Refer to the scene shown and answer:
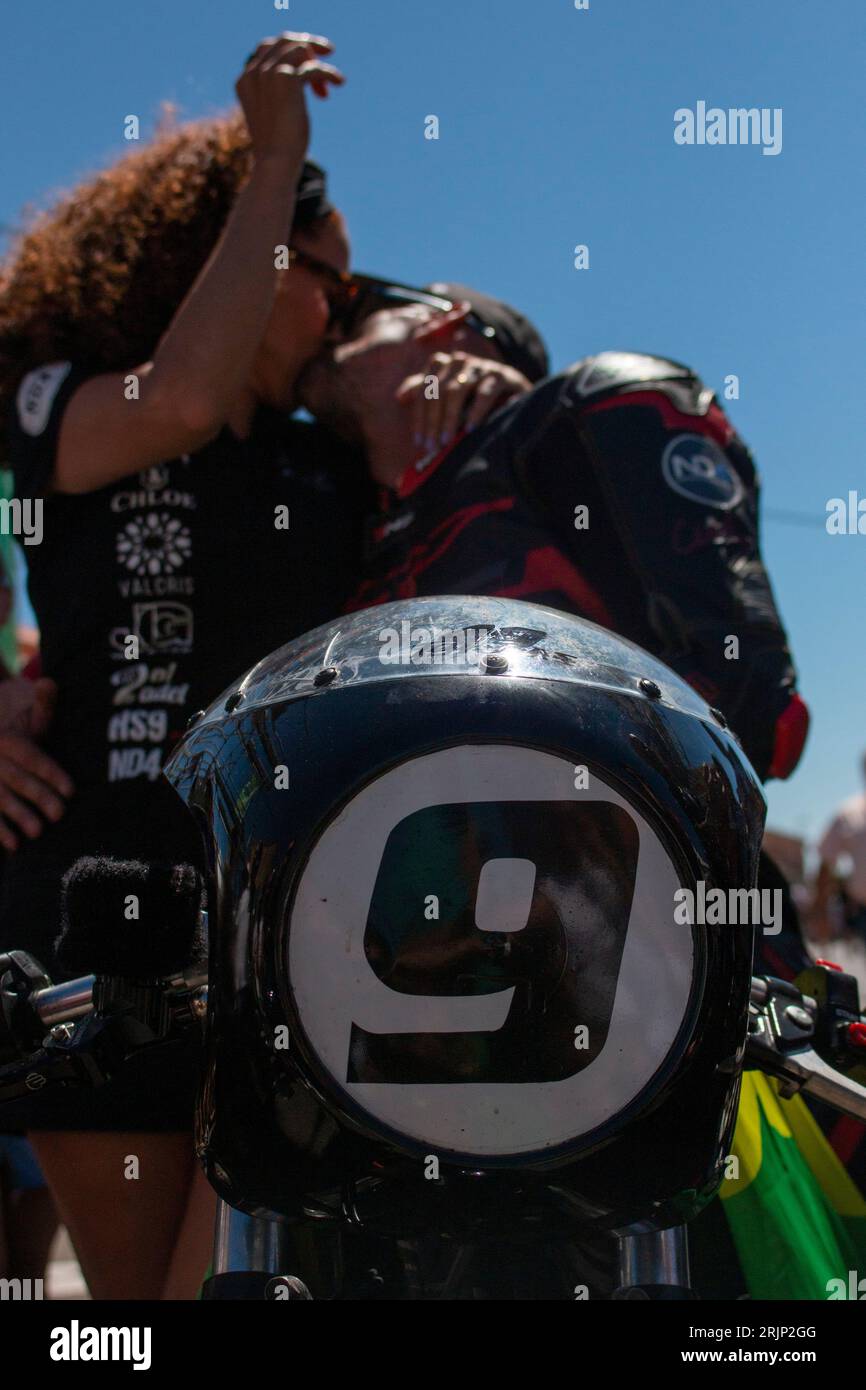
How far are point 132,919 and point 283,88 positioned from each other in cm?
139

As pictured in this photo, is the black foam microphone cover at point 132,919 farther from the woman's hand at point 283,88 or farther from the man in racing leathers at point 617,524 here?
the woman's hand at point 283,88

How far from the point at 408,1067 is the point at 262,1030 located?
→ 0.35 ft

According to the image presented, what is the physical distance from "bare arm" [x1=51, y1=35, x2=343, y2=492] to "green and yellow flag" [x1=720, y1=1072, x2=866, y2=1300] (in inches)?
44.7

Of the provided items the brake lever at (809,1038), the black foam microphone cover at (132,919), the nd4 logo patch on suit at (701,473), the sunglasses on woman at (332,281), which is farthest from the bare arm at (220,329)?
the brake lever at (809,1038)

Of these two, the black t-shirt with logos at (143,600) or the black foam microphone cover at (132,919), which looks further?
the black t-shirt with logos at (143,600)

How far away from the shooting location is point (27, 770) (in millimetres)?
1758

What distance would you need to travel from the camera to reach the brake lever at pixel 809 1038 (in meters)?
1.03

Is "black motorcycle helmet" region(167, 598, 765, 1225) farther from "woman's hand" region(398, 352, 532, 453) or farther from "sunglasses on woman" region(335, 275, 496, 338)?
"sunglasses on woman" region(335, 275, 496, 338)

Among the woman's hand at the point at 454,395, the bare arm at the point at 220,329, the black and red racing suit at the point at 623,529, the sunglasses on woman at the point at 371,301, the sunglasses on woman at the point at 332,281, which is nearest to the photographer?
the black and red racing suit at the point at 623,529

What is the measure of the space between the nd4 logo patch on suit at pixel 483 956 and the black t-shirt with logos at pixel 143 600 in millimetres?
881

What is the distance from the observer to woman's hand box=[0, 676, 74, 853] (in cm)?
174

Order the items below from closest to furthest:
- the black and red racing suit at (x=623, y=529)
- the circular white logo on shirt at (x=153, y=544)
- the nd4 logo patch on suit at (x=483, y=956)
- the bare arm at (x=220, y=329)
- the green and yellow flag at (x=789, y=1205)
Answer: the nd4 logo patch on suit at (x=483, y=956), the green and yellow flag at (x=789, y=1205), the black and red racing suit at (x=623, y=529), the bare arm at (x=220, y=329), the circular white logo on shirt at (x=153, y=544)

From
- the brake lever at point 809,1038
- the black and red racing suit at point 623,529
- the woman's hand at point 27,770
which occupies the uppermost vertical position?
the black and red racing suit at point 623,529
